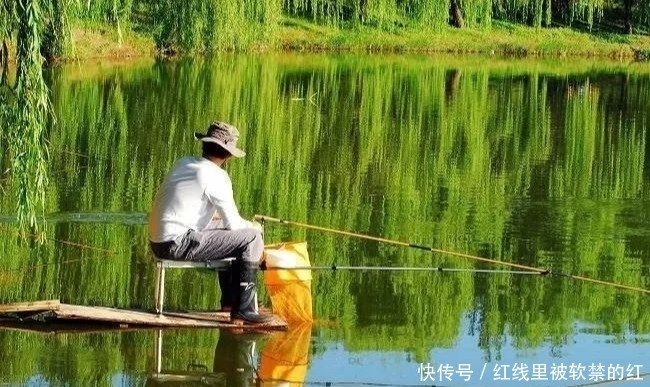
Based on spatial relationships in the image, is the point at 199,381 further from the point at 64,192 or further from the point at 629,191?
the point at 629,191

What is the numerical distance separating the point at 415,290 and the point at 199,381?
10.7 feet

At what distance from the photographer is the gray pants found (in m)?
8.82

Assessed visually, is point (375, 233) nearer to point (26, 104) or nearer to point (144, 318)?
point (144, 318)

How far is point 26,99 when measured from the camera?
8.26m

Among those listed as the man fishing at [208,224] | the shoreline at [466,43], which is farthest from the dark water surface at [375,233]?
the shoreline at [466,43]

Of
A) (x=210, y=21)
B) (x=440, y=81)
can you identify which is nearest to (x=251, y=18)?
(x=210, y=21)

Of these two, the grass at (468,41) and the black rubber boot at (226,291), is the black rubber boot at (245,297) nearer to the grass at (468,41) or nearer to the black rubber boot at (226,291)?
the black rubber boot at (226,291)

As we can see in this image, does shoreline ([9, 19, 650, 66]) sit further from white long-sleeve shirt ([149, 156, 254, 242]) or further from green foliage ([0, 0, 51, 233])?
green foliage ([0, 0, 51, 233])

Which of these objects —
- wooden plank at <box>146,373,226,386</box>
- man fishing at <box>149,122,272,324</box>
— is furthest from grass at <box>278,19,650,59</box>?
wooden plank at <box>146,373,226,386</box>

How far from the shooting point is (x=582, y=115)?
98.4 feet

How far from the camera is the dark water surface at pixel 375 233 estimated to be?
27.5 feet

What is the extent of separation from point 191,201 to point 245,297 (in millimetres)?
739

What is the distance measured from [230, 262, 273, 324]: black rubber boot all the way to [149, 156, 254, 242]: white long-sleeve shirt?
30 cm

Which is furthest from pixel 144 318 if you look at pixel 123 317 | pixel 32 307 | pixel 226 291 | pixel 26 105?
pixel 26 105
